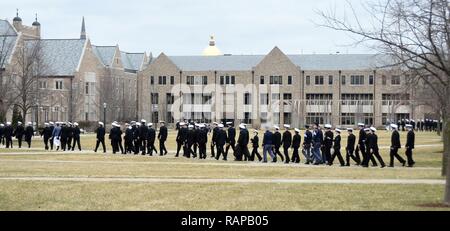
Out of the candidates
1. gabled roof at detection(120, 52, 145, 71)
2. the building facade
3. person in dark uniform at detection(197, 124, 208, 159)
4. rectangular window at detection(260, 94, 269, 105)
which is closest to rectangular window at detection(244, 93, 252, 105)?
the building facade

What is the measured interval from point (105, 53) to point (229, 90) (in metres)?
24.8

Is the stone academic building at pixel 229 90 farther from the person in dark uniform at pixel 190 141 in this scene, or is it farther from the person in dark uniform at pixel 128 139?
the person in dark uniform at pixel 190 141

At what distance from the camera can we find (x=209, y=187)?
18703mm

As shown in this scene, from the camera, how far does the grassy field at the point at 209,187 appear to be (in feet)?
50.3

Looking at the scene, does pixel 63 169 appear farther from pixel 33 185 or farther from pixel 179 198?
pixel 179 198

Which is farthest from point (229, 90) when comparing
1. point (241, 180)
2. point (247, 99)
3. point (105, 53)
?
point (241, 180)

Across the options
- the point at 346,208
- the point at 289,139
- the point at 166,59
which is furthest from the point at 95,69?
the point at 346,208

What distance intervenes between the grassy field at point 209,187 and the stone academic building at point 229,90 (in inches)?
2276

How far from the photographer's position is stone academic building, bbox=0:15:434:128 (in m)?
86.3

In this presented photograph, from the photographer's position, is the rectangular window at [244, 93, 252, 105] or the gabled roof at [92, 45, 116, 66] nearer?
the rectangular window at [244, 93, 252, 105]

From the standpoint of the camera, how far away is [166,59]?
94.6 m

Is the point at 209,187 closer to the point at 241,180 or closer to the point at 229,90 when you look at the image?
the point at 241,180

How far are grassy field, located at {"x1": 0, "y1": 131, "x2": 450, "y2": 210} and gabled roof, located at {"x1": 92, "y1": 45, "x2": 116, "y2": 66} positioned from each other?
253ft

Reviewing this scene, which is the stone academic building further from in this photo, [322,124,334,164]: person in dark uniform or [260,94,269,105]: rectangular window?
[322,124,334,164]: person in dark uniform
